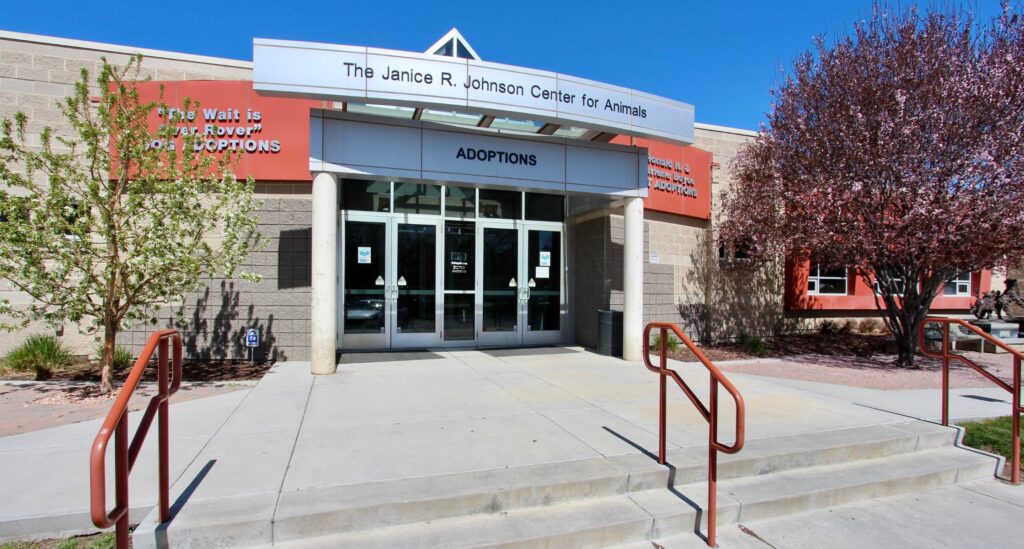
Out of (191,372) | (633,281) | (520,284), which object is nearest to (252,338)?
(191,372)

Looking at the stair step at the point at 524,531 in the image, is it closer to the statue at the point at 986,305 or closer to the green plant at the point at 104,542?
the green plant at the point at 104,542

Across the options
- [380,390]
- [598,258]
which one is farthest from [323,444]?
[598,258]

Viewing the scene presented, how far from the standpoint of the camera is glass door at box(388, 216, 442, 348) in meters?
10.4

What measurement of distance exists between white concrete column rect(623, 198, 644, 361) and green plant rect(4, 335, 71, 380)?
9179mm

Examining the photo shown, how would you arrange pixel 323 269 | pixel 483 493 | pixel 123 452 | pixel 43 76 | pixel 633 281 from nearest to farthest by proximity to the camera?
pixel 123 452
pixel 483 493
pixel 323 269
pixel 43 76
pixel 633 281

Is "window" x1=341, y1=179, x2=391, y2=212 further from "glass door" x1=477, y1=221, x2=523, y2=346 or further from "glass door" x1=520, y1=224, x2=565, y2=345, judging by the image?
"glass door" x1=520, y1=224, x2=565, y2=345

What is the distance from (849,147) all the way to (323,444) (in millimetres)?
10150

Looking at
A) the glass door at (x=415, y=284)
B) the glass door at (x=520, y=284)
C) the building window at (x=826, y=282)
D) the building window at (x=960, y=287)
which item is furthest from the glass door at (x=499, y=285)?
the building window at (x=960, y=287)

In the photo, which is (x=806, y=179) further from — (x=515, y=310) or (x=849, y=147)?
(x=515, y=310)

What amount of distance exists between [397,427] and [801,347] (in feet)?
38.0

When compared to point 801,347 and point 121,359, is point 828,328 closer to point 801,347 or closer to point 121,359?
point 801,347

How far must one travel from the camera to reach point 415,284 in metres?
10.5

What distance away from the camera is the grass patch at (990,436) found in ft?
18.0

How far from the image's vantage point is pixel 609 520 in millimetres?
3689
